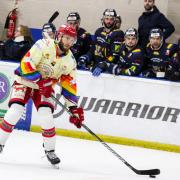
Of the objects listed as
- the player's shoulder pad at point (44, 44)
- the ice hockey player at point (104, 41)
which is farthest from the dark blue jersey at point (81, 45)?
the player's shoulder pad at point (44, 44)

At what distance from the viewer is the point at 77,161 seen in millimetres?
4555

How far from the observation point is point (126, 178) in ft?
13.4

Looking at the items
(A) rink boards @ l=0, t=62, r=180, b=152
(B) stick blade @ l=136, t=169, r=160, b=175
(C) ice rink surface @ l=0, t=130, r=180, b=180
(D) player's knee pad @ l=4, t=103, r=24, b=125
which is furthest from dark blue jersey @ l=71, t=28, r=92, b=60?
(B) stick blade @ l=136, t=169, r=160, b=175

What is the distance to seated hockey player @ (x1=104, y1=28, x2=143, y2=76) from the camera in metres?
5.38

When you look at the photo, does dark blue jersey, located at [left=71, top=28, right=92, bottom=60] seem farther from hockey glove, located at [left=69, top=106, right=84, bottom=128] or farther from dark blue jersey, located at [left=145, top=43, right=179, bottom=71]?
hockey glove, located at [left=69, top=106, right=84, bottom=128]

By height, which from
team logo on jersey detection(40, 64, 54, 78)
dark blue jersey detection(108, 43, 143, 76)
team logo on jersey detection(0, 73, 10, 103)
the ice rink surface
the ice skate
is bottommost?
the ice rink surface

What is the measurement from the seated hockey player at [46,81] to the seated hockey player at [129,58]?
1.24 meters

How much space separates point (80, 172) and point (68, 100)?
58 centimetres

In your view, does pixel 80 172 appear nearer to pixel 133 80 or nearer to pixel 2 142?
pixel 2 142

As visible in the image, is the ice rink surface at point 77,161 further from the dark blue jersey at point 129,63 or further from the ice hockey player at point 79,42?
the ice hockey player at point 79,42

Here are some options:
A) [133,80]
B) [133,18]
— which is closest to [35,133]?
[133,80]

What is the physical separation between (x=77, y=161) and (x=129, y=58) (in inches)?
55.2

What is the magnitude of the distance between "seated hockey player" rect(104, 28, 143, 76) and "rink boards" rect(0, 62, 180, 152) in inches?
2.9

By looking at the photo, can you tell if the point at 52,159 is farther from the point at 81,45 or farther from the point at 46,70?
the point at 81,45
